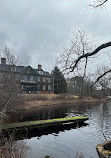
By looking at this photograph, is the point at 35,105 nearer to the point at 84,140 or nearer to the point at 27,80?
the point at 27,80

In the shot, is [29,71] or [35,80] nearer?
[29,71]

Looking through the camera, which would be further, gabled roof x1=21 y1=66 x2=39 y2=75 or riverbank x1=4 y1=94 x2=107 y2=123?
gabled roof x1=21 y1=66 x2=39 y2=75

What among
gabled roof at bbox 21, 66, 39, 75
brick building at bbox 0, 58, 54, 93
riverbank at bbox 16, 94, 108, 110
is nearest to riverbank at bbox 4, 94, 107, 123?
riverbank at bbox 16, 94, 108, 110

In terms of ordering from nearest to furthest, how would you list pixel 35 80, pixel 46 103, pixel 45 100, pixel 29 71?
pixel 46 103
pixel 45 100
pixel 29 71
pixel 35 80

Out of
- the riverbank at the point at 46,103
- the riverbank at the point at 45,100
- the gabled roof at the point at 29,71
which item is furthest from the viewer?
the gabled roof at the point at 29,71

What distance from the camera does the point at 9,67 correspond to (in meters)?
24.8

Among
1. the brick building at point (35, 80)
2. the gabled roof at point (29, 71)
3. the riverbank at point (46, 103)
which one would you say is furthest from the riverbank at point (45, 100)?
the gabled roof at point (29, 71)

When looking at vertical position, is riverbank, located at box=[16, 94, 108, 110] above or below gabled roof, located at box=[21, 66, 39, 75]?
below

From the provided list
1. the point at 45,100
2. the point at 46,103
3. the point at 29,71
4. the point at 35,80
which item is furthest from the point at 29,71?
the point at 46,103

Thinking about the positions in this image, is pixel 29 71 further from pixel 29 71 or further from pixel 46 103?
pixel 46 103

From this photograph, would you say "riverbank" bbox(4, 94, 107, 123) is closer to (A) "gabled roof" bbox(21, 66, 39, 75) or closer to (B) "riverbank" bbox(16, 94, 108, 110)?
(B) "riverbank" bbox(16, 94, 108, 110)

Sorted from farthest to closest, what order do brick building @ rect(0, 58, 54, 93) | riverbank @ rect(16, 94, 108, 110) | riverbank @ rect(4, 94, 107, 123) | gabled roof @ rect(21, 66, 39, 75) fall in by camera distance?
gabled roof @ rect(21, 66, 39, 75) < brick building @ rect(0, 58, 54, 93) < riverbank @ rect(16, 94, 108, 110) < riverbank @ rect(4, 94, 107, 123)

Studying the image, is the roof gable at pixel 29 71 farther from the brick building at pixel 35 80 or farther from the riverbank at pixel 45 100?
Answer: the riverbank at pixel 45 100

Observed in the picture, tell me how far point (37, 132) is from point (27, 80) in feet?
131
